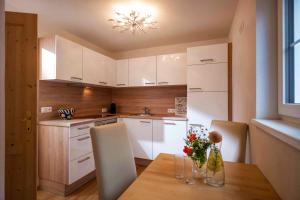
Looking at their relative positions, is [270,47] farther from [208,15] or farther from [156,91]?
[156,91]

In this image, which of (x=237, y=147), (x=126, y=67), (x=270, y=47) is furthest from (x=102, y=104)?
(x=270, y=47)

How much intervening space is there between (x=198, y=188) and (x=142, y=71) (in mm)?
2703

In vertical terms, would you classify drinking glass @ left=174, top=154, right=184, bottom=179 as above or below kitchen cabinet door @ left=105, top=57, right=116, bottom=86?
below

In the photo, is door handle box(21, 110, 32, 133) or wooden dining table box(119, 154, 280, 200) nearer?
wooden dining table box(119, 154, 280, 200)

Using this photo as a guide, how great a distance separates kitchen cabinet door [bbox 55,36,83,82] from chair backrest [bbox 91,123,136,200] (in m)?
1.52

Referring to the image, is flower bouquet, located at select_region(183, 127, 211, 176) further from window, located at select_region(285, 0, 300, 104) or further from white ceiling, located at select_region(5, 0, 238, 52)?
white ceiling, located at select_region(5, 0, 238, 52)

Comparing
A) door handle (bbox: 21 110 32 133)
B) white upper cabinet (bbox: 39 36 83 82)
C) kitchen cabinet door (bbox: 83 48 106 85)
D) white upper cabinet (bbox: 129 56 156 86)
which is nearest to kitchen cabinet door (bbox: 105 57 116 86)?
kitchen cabinet door (bbox: 83 48 106 85)

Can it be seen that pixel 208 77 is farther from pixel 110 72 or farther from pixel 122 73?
pixel 110 72

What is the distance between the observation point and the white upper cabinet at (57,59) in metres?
2.20

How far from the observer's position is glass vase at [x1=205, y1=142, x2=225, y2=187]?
34.6 inches

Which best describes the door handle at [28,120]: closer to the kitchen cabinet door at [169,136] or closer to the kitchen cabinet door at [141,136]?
the kitchen cabinet door at [141,136]

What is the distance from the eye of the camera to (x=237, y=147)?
4.81 feet

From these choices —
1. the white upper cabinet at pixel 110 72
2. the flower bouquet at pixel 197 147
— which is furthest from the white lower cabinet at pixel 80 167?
the flower bouquet at pixel 197 147

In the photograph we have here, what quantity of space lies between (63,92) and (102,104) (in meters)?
1.07
